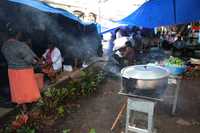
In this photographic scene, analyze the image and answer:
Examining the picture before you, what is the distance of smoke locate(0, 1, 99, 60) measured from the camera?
7.13 meters

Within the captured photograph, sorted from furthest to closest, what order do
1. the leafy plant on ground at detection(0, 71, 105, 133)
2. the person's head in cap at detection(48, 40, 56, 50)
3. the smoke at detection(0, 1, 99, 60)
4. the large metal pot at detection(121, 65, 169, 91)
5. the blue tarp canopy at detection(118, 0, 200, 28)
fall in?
the person's head in cap at detection(48, 40, 56, 50) → the smoke at detection(0, 1, 99, 60) → the blue tarp canopy at detection(118, 0, 200, 28) → the leafy plant on ground at detection(0, 71, 105, 133) → the large metal pot at detection(121, 65, 169, 91)

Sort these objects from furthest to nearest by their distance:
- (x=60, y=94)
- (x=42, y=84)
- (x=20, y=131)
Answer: (x=42, y=84), (x=60, y=94), (x=20, y=131)

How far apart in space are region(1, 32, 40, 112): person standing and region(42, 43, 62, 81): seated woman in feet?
5.99

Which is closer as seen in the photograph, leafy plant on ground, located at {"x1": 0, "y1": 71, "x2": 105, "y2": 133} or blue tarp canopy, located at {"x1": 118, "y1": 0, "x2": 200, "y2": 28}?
leafy plant on ground, located at {"x1": 0, "y1": 71, "x2": 105, "y2": 133}

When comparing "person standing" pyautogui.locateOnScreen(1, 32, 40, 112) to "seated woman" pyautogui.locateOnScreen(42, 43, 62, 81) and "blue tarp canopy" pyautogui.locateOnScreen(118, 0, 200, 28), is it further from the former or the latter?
"blue tarp canopy" pyautogui.locateOnScreen(118, 0, 200, 28)

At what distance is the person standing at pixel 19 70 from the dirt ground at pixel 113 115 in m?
1.05

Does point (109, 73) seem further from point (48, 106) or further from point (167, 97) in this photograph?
point (48, 106)

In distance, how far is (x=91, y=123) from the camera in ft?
19.3

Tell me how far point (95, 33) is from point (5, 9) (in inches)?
213

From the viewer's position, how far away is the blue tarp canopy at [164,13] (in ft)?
19.8

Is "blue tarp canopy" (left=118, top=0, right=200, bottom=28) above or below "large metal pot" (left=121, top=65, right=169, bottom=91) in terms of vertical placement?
above

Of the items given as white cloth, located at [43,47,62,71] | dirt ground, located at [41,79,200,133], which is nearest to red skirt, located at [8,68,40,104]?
dirt ground, located at [41,79,200,133]

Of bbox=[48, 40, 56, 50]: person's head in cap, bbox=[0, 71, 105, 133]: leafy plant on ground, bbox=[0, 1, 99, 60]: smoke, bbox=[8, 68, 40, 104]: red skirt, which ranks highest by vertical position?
bbox=[0, 1, 99, 60]: smoke

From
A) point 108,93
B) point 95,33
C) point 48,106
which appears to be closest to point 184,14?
point 108,93
